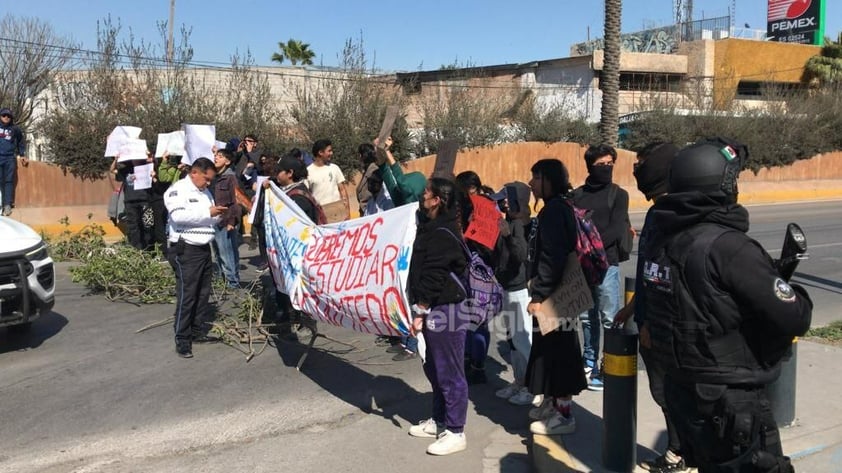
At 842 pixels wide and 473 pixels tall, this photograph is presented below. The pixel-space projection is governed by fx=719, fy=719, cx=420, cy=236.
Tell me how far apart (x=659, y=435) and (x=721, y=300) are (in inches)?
92.3

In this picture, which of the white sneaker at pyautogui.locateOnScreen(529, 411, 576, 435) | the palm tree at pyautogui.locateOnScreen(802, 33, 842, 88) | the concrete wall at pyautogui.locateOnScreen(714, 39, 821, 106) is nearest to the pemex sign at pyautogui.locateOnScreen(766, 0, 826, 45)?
the palm tree at pyautogui.locateOnScreen(802, 33, 842, 88)

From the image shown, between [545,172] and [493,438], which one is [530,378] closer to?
[493,438]

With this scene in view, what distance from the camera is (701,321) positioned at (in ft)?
8.76

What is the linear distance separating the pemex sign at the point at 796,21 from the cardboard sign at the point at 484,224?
48332 mm

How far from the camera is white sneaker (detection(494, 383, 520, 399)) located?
5.62 m

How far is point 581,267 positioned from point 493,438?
134 cm

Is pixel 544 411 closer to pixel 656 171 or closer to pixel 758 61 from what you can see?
pixel 656 171

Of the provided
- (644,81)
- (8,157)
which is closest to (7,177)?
(8,157)

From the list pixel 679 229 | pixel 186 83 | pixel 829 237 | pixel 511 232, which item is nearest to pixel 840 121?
pixel 829 237

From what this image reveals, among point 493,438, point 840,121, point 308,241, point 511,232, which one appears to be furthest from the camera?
point 840,121

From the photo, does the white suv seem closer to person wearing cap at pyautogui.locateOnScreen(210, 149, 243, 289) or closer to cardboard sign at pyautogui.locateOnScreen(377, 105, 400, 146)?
person wearing cap at pyautogui.locateOnScreen(210, 149, 243, 289)

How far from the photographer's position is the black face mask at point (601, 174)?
18.1 ft

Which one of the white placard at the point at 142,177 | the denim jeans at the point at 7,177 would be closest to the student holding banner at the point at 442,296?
the white placard at the point at 142,177

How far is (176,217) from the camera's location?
6.30 m
